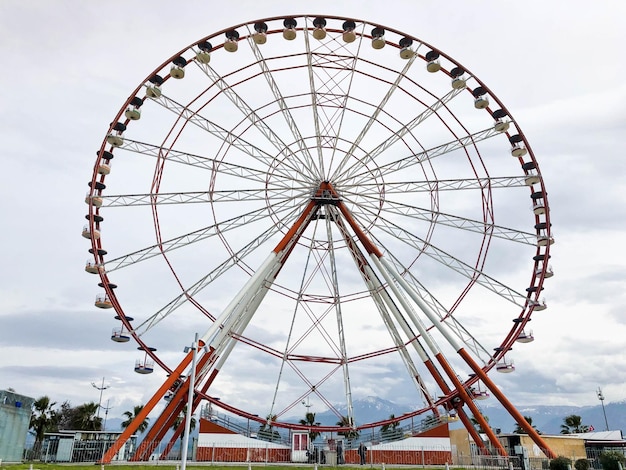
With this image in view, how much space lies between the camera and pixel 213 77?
2945cm

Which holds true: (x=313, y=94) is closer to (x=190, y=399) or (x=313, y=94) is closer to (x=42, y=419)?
(x=190, y=399)

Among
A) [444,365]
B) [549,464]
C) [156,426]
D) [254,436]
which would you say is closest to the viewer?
[549,464]

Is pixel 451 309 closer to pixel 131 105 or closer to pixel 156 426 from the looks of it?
pixel 156 426

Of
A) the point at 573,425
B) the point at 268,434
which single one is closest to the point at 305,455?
the point at 268,434

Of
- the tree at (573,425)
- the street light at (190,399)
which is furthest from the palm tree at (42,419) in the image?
the tree at (573,425)

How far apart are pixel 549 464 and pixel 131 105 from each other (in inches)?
1162

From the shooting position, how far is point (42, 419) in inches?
2196

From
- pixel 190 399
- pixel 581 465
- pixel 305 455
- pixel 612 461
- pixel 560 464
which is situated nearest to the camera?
pixel 190 399

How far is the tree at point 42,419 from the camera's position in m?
55.2

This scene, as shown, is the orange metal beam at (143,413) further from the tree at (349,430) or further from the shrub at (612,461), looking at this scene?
the shrub at (612,461)

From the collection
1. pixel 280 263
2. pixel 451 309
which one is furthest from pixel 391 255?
pixel 280 263

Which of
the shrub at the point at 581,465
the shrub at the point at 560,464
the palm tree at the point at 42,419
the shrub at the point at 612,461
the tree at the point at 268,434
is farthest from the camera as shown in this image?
the palm tree at the point at 42,419

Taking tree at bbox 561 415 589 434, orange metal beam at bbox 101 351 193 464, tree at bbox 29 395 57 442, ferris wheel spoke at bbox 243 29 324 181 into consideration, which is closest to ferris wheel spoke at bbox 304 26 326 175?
ferris wheel spoke at bbox 243 29 324 181

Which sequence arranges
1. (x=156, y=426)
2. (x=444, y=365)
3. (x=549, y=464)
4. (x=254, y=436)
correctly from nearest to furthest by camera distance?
(x=549, y=464) → (x=156, y=426) → (x=444, y=365) → (x=254, y=436)
